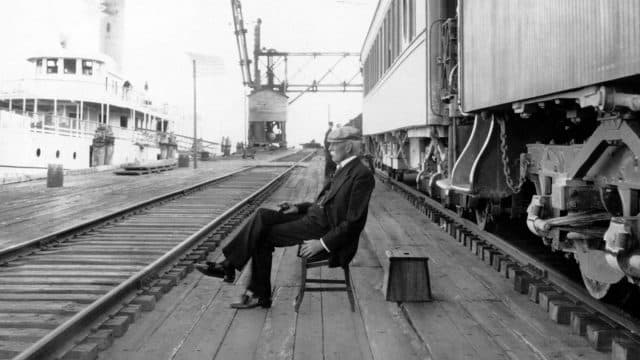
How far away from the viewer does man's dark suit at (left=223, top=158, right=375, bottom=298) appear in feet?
14.5

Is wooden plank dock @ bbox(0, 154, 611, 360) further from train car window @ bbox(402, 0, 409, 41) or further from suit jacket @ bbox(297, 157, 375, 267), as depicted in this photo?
train car window @ bbox(402, 0, 409, 41)

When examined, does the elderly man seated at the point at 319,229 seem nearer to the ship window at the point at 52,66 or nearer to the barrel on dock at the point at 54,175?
the barrel on dock at the point at 54,175

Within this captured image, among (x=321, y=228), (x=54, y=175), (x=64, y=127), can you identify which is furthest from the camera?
(x=64, y=127)

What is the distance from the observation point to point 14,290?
522cm

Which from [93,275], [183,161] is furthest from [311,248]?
[183,161]

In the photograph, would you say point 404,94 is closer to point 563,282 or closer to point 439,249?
point 439,249

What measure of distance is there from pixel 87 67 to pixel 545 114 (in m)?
33.3

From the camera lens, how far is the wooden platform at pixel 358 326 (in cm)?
372

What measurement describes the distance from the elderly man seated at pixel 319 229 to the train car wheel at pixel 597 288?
1.70 m

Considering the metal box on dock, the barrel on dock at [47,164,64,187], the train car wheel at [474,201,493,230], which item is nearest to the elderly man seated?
the metal box on dock

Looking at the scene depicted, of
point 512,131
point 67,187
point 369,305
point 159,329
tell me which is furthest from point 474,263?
point 67,187

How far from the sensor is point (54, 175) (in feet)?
55.8

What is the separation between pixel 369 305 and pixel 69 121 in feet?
94.6

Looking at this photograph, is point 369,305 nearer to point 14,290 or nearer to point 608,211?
point 608,211
